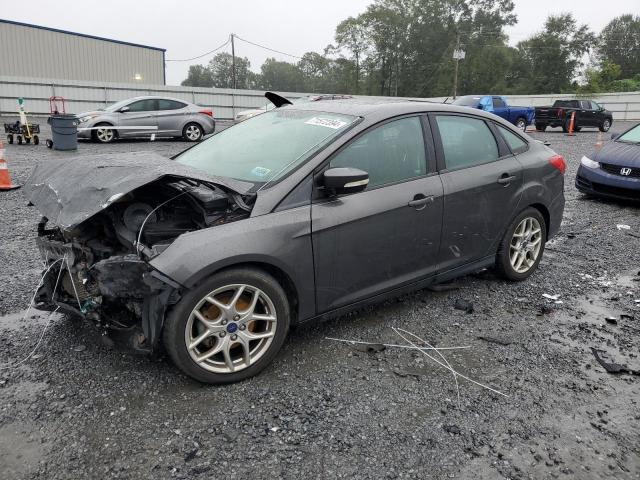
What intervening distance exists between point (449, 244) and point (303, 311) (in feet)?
4.56

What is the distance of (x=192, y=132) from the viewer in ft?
55.7

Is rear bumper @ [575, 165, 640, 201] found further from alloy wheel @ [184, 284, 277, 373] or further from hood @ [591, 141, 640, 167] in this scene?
alloy wheel @ [184, 284, 277, 373]

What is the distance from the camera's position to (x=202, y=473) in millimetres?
2236

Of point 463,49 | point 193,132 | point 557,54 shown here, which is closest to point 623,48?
point 557,54

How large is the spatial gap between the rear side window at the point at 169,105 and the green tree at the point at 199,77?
7688cm

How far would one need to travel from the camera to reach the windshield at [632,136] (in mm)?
8422

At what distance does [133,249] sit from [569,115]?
2594cm

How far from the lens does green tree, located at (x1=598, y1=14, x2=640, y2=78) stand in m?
75.4

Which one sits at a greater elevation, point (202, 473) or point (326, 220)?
point (326, 220)

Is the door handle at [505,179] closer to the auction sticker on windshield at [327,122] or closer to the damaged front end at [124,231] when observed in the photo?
the auction sticker on windshield at [327,122]

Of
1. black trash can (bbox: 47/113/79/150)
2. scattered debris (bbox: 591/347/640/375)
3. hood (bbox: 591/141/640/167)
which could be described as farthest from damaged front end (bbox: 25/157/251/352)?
black trash can (bbox: 47/113/79/150)

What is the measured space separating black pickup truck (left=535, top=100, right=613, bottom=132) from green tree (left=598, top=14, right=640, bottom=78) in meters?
60.2

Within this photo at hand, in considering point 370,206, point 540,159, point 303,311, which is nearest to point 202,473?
point 303,311

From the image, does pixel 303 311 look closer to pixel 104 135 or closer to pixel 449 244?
pixel 449 244
